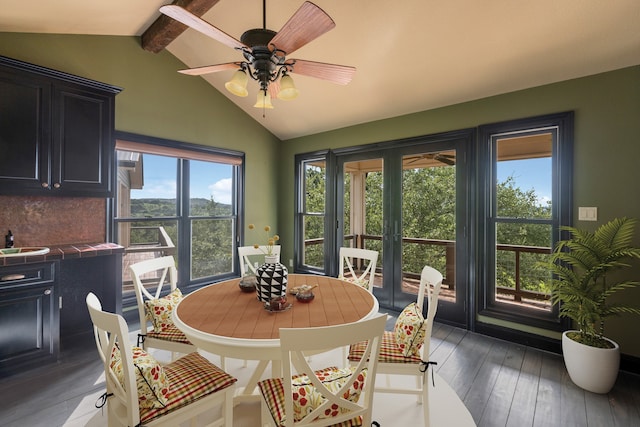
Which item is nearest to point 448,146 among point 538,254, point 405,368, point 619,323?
point 538,254

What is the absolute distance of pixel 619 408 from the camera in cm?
206

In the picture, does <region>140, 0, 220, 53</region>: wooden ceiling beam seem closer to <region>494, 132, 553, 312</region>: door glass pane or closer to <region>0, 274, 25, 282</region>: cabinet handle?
<region>0, 274, 25, 282</region>: cabinet handle

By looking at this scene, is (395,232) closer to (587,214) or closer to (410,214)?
(410,214)

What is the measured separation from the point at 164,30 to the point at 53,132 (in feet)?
4.70

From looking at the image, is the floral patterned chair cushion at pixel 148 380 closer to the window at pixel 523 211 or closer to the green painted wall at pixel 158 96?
the green painted wall at pixel 158 96

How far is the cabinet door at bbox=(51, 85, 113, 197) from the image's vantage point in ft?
8.75

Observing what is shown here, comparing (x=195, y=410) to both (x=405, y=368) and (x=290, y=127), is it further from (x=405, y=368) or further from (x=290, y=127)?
(x=290, y=127)

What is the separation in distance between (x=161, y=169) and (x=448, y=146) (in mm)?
3543

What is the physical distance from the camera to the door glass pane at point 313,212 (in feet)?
15.7

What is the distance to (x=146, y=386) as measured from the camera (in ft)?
4.28

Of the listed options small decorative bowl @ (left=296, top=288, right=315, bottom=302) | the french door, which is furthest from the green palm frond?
small decorative bowl @ (left=296, top=288, right=315, bottom=302)

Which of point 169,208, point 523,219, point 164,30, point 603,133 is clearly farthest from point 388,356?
point 164,30

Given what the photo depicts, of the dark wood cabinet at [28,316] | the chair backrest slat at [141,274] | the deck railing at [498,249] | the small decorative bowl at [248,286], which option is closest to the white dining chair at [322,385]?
the small decorative bowl at [248,286]

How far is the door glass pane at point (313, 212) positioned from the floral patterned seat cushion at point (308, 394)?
11.0 ft
